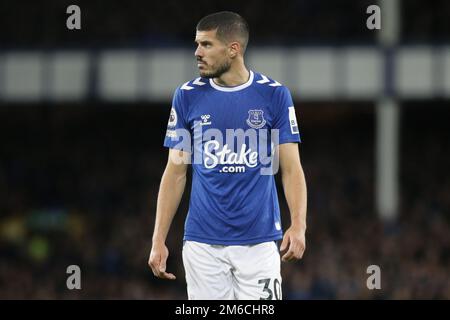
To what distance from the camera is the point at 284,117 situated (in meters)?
5.88

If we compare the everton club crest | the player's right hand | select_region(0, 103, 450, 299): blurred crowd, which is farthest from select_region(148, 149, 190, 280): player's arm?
select_region(0, 103, 450, 299): blurred crowd

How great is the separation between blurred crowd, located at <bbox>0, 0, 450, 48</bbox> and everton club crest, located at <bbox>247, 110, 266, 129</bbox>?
18976 mm

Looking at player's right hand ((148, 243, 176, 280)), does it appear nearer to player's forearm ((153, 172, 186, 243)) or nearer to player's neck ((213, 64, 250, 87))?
player's forearm ((153, 172, 186, 243))

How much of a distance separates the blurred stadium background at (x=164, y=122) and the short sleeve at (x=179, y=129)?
13852 millimetres

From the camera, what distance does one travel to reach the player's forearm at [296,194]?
570cm

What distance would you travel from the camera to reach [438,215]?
70.2ft

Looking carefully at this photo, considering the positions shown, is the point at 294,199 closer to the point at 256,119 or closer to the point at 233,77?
the point at 256,119

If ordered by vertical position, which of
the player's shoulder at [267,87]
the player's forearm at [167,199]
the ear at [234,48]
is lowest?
the player's forearm at [167,199]

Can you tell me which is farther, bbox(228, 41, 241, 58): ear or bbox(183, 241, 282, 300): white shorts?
bbox(228, 41, 241, 58): ear

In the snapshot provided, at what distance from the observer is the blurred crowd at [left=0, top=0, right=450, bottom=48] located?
24.8 m

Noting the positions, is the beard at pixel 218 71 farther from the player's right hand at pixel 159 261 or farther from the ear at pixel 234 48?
the player's right hand at pixel 159 261

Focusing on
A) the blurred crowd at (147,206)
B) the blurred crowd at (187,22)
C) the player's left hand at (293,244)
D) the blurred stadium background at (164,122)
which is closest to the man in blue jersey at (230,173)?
the player's left hand at (293,244)

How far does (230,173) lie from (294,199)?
430mm
